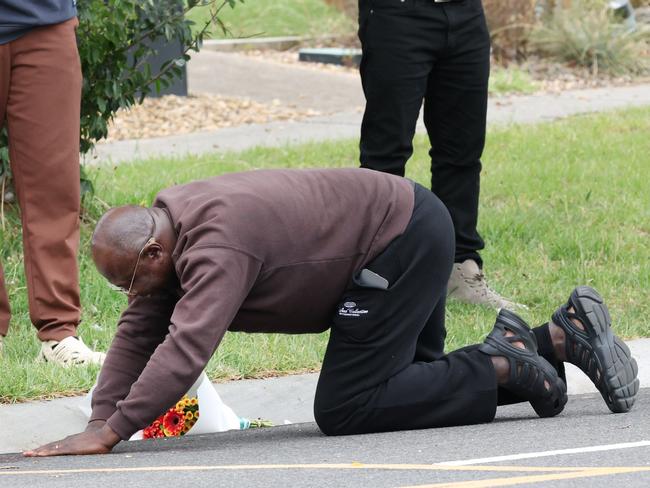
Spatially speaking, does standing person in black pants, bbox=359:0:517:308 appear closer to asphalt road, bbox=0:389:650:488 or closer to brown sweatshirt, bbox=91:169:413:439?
brown sweatshirt, bbox=91:169:413:439

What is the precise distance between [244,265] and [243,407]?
1170 millimetres

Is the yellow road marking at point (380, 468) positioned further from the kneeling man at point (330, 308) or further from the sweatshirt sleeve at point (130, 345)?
the sweatshirt sleeve at point (130, 345)

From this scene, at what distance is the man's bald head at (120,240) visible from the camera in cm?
369

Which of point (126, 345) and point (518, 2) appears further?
point (518, 2)

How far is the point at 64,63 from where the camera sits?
5.02 m

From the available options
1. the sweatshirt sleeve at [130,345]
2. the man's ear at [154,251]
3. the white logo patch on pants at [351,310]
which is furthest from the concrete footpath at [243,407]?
the man's ear at [154,251]

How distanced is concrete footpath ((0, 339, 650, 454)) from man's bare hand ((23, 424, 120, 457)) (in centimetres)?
52

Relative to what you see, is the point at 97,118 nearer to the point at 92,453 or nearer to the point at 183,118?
the point at 92,453

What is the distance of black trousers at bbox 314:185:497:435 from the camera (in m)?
4.14

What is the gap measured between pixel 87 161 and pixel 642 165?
11.8 feet

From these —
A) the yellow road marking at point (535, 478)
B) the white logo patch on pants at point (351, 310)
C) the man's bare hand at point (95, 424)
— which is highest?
the white logo patch on pants at point (351, 310)

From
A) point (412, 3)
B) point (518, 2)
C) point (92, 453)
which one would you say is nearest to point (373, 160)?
point (412, 3)

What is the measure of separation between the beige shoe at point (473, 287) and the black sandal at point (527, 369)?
1.45m

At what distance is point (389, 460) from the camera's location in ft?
12.0
